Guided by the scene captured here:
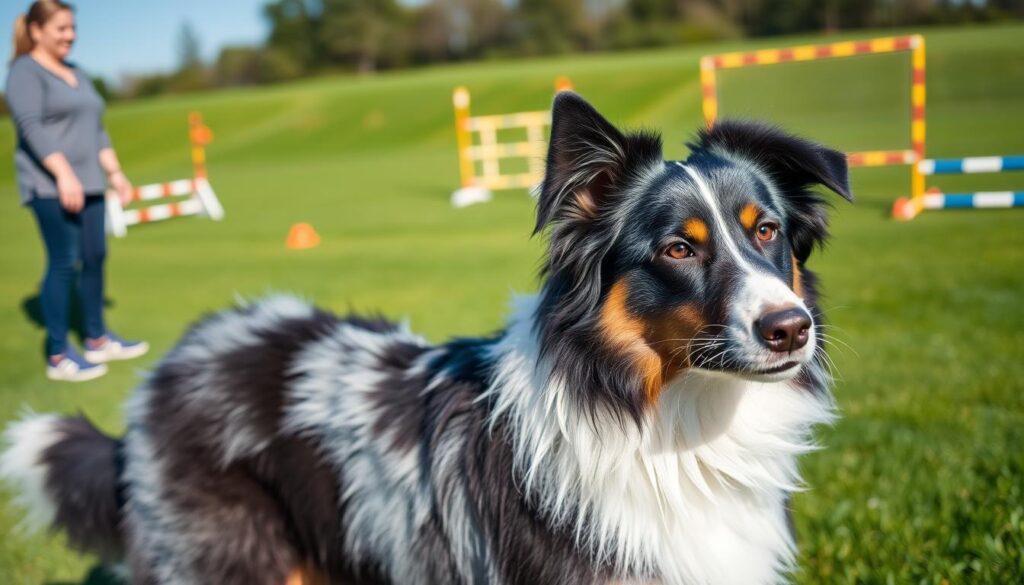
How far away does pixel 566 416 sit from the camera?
2.56 meters

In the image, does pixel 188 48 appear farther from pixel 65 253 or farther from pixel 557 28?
pixel 65 253

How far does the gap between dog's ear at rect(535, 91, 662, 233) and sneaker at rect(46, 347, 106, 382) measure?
19.6 feet

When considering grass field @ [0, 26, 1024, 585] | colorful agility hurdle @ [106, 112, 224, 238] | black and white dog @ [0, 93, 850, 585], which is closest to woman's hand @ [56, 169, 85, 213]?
grass field @ [0, 26, 1024, 585]

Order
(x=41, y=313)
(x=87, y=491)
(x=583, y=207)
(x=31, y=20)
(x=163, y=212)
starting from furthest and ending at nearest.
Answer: (x=163, y=212)
(x=41, y=313)
(x=31, y=20)
(x=87, y=491)
(x=583, y=207)

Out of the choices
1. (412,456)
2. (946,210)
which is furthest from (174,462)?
(946,210)

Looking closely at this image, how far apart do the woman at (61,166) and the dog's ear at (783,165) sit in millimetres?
5632

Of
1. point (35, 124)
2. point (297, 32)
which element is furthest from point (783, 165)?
point (297, 32)

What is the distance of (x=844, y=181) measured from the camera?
2768 mm

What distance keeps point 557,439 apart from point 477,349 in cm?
55

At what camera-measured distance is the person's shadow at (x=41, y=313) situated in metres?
8.82

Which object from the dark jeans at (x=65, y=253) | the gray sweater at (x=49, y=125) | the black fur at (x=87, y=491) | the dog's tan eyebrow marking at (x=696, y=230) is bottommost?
the black fur at (x=87, y=491)

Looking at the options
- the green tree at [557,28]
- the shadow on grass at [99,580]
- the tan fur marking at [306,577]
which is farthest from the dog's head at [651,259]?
the green tree at [557,28]

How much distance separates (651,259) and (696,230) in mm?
167

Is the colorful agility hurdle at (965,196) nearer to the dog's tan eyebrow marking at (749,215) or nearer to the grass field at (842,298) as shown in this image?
the grass field at (842,298)
